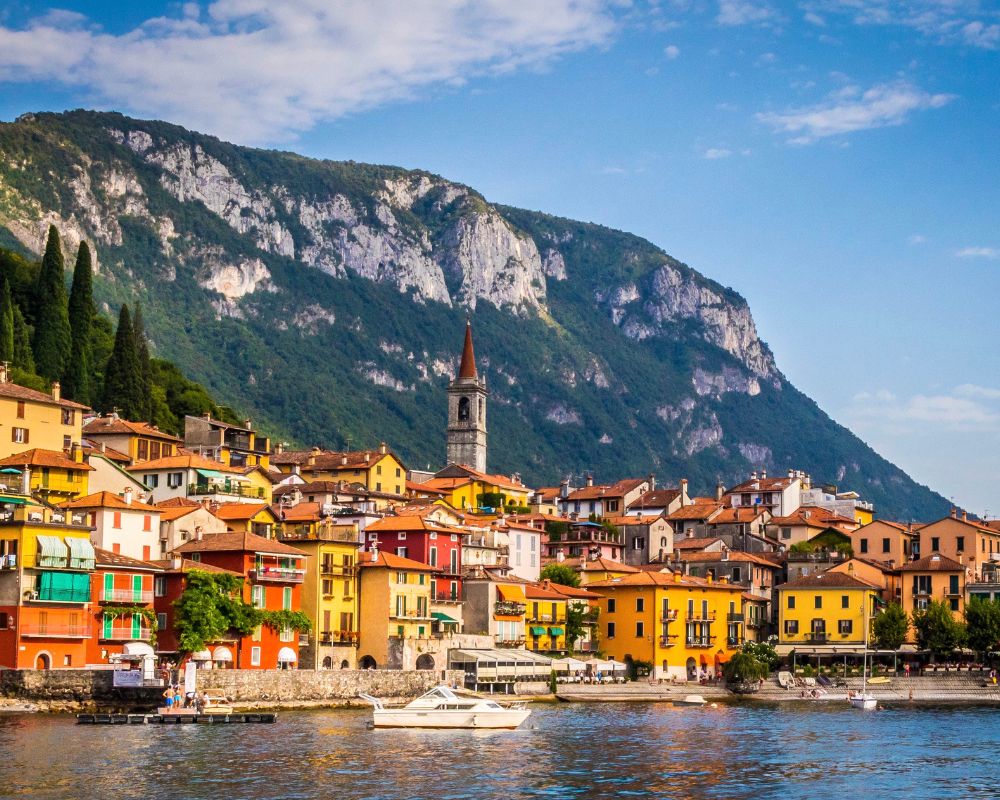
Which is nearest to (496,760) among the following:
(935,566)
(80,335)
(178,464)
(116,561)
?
(116,561)

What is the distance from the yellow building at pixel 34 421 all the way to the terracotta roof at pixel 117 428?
9567 millimetres

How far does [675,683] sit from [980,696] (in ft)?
67.7

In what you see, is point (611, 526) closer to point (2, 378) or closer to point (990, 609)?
point (990, 609)

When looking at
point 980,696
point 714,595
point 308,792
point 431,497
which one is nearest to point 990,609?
point 980,696

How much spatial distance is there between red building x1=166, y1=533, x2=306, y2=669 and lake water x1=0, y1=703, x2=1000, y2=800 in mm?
A: 7363

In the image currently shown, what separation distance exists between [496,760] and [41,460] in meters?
51.6

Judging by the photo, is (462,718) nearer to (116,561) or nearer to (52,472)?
(116,561)

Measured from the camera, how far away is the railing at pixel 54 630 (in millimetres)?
81938

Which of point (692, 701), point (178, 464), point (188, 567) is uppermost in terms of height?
point (178, 464)

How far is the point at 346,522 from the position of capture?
390 feet

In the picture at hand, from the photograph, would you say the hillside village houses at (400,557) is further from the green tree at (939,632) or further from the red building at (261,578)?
the green tree at (939,632)

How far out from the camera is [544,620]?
390 ft

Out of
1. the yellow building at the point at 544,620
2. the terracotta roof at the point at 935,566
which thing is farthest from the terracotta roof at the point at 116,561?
the terracotta roof at the point at 935,566

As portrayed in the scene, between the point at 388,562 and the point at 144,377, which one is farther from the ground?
the point at 144,377
